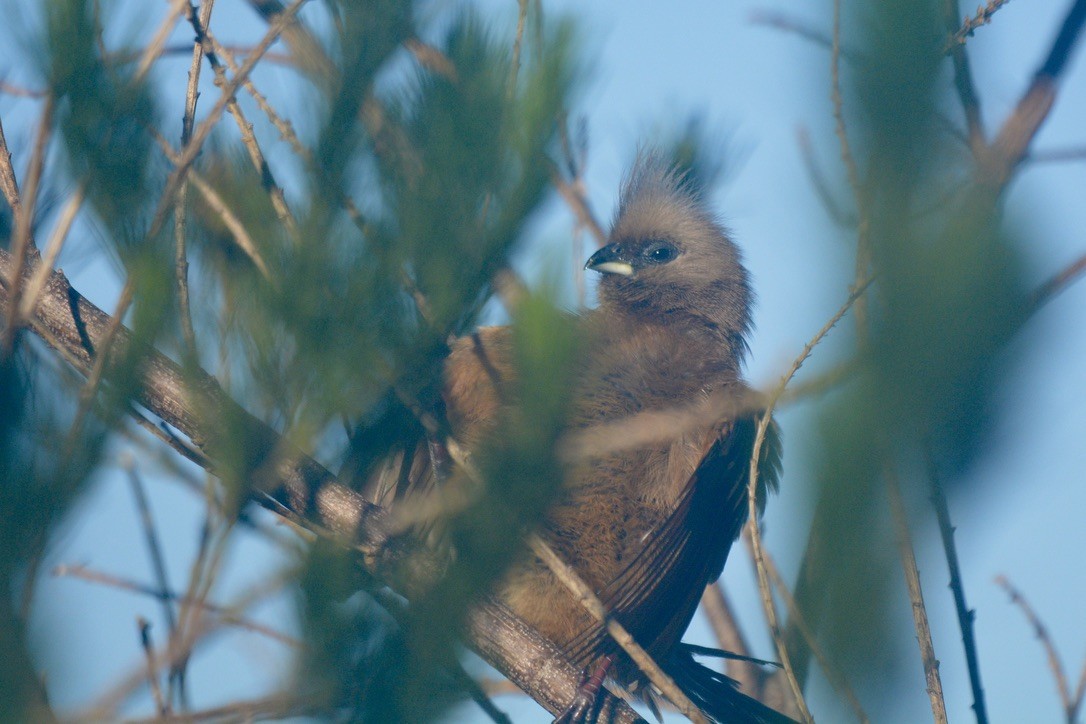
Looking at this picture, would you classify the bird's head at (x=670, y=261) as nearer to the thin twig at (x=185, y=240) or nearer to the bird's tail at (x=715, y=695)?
the bird's tail at (x=715, y=695)

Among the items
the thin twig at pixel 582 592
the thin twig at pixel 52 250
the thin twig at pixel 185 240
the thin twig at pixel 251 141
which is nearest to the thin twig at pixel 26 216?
the thin twig at pixel 52 250

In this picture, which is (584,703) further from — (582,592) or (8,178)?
(8,178)

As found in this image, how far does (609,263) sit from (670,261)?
0.29 metres

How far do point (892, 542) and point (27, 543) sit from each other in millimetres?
1137

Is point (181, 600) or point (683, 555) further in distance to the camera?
Answer: point (683, 555)

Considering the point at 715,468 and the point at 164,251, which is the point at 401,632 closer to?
the point at 164,251

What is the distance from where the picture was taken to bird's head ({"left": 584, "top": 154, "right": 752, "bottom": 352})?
3.81 m

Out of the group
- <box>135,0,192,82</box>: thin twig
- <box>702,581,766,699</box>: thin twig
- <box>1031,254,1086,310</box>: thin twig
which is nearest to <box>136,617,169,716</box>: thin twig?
<box>135,0,192,82</box>: thin twig

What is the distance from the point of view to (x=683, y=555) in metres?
2.67

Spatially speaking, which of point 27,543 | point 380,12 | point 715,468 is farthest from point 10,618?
point 715,468

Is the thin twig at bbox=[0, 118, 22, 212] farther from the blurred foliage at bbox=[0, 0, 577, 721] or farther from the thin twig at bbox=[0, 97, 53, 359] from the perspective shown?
the thin twig at bbox=[0, 97, 53, 359]

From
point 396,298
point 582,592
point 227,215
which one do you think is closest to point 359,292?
point 396,298

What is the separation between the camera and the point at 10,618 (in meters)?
1.09

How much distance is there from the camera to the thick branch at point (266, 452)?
4.29 ft
